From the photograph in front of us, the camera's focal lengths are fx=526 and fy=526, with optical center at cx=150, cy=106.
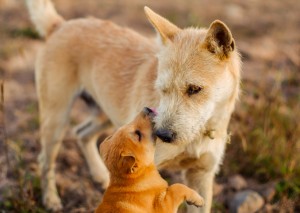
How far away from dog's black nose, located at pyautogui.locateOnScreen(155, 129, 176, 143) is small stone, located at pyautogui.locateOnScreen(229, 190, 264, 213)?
1535mm

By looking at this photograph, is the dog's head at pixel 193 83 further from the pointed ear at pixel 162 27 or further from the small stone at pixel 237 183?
the small stone at pixel 237 183

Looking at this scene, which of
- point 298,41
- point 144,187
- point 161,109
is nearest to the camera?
point 144,187

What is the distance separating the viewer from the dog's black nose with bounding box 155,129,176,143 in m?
4.27

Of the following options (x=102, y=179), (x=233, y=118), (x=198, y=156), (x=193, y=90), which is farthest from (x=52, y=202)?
(x=233, y=118)

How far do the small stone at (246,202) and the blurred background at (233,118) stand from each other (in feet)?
0.04

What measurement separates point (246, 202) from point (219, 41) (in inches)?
75.9

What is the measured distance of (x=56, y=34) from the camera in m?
5.77

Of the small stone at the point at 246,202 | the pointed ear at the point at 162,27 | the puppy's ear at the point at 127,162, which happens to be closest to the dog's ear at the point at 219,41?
the pointed ear at the point at 162,27

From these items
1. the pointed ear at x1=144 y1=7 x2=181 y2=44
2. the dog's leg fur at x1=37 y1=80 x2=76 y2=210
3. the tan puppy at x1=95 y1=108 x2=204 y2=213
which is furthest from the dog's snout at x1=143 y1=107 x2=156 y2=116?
the dog's leg fur at x1=37 y1=80 x2=76 y2=210

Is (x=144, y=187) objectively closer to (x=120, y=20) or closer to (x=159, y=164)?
(x=159, y=164)

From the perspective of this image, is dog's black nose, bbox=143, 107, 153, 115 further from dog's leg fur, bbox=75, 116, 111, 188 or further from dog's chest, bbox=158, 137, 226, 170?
dog's leg fur, bbox=75, 116, 111, 188

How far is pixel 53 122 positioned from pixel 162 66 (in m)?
1.75

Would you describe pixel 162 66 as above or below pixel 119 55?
above

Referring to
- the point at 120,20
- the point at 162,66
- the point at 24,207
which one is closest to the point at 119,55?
the point at 162,66
